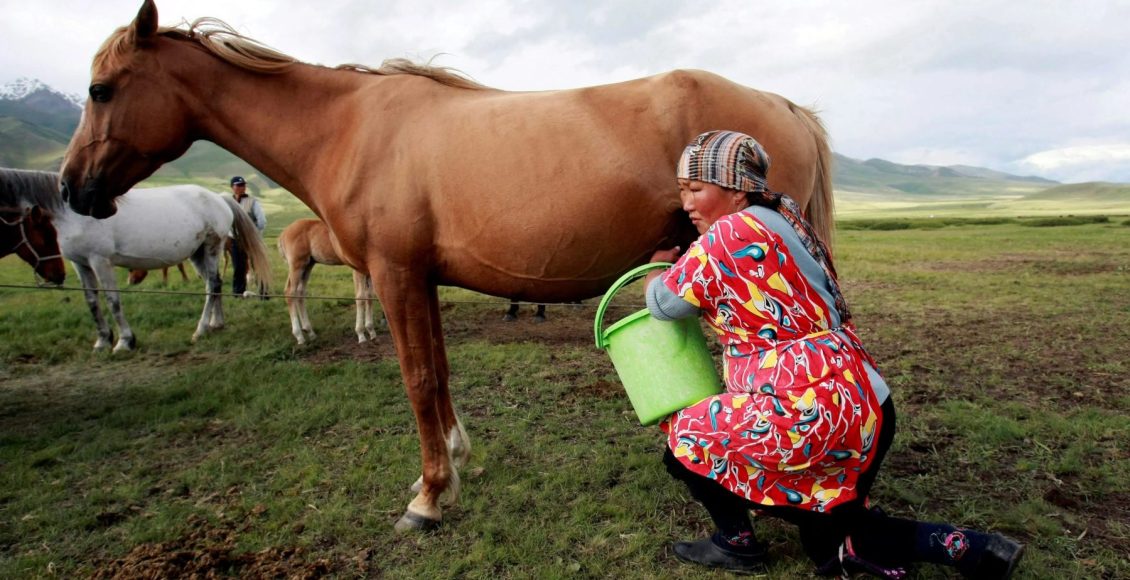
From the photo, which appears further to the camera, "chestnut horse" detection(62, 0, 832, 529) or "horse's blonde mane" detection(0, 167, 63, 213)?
"horse's blonde mane" detection(0, 167, 63, 213)

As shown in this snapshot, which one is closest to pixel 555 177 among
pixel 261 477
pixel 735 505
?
pixel 735 505

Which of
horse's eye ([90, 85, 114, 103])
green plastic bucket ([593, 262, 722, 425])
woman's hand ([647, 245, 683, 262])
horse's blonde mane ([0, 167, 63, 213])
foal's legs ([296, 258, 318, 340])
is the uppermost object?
horse's eye ([90, 85, 114, 103])

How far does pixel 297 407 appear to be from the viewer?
17.2 feet

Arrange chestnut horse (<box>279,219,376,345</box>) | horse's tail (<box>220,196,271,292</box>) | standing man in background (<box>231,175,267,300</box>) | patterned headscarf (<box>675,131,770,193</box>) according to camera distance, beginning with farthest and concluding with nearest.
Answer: standing man in background (<box>231,175,267,300</box>)
horse's tail (<box>220,196,271,292</box>)
chestnut horse (<box>279,219,376,345</box>)
patterned headscarf (<box>675,131,770,193</box>)

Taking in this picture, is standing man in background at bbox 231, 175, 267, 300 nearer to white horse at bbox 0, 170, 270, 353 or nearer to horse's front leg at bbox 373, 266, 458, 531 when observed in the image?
white horse at bbox 0, 170, 270, 353

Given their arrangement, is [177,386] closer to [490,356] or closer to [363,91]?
[490,356]

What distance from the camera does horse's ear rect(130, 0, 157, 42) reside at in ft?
10.2

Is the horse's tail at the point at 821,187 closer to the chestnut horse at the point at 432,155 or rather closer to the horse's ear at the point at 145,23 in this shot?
the chestnut horse at the point at 432,155

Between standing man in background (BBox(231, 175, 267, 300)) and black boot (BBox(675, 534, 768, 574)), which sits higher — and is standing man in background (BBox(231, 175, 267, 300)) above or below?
above

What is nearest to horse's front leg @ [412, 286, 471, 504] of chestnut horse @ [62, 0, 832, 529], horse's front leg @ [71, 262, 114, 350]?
chestnut horse @ [62, 0, 832, 529]

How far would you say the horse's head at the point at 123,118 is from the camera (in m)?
3.18

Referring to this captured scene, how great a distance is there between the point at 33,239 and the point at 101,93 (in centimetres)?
502

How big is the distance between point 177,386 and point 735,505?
570cm

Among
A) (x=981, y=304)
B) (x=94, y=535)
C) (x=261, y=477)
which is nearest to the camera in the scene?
(x=94, y=535)
